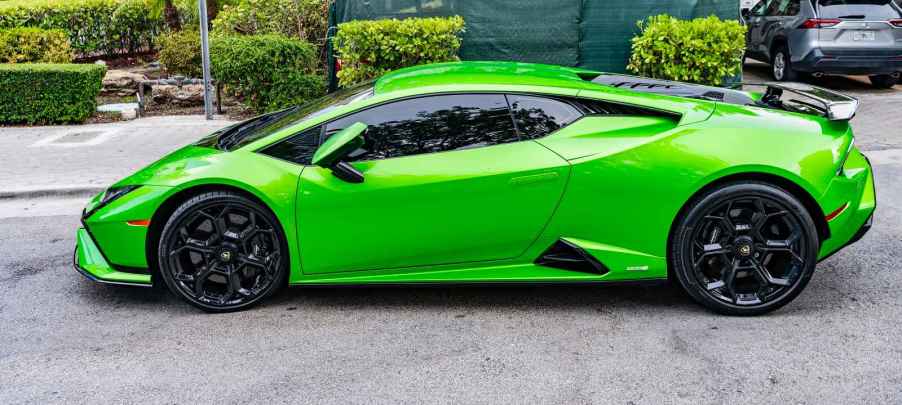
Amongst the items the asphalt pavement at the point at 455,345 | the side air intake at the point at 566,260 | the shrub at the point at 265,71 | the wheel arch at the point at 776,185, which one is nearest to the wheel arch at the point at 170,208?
the asphalt pavement at the point at 455,345

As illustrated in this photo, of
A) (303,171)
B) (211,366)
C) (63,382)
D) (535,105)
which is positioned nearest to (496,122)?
(535,105)

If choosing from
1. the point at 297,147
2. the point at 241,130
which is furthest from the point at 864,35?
the point at 297,147

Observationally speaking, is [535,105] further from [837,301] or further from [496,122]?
[837,301]

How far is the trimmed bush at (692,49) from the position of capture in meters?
9.92

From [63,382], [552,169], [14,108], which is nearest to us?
[63,382]

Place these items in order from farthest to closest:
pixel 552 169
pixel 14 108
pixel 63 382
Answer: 1. pixel 14 108
2. pixel 552 169
3. pixel 63 382

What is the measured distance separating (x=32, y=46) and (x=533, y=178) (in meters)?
10.5

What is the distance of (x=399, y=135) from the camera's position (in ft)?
15.3

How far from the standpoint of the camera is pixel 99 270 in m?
4.84

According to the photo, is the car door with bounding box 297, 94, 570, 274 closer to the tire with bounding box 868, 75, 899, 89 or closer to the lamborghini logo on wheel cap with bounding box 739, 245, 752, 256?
the lamborghini logo on wheel cap with bounding box 739, 245, 752, 256

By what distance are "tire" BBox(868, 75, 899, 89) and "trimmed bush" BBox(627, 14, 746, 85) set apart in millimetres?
4203

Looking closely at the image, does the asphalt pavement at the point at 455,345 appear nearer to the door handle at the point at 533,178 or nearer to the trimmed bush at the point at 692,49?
the door handle at the point at 533,178

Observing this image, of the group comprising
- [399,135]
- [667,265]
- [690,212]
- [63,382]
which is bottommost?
[63,382]

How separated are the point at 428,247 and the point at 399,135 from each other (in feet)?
2.03
